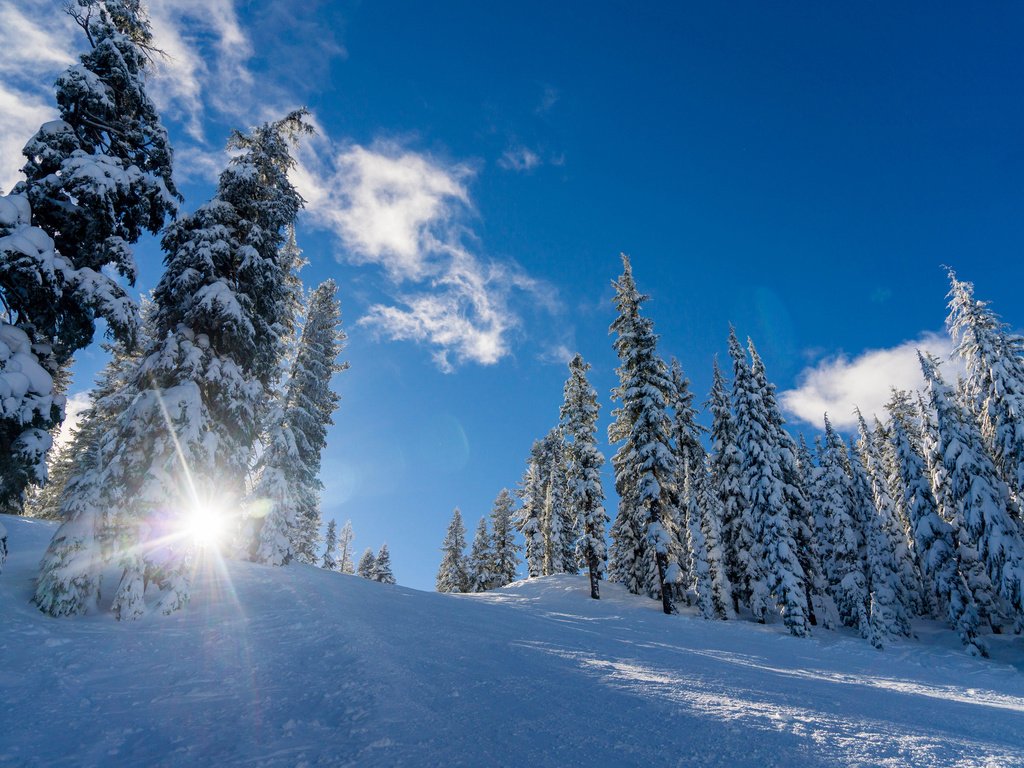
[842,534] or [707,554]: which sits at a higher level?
[842,534]

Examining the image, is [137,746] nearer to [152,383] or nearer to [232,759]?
[232,759]

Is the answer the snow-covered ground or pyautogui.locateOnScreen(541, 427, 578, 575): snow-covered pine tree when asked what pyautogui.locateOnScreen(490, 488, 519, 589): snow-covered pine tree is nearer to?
pyautogui.locateOnScreen(541, 427, 578, 575): snow-covered pine tree

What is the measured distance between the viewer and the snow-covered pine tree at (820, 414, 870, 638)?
32.6 metres

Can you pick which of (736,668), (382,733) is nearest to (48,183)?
(382,733)

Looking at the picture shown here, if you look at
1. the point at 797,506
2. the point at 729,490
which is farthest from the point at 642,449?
the point at 797,506

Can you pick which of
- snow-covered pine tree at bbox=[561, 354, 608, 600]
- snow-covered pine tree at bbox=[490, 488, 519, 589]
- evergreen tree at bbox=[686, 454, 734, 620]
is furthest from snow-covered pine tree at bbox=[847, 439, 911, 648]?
snow-covered pine tree at bbox=[490, 488, 519, 589]

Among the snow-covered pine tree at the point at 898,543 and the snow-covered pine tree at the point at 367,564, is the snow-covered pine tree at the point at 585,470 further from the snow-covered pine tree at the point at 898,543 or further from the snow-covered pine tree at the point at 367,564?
the snow-covered pine tree at the point at 367,564

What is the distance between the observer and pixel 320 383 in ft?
94.2

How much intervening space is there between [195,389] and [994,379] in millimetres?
36453

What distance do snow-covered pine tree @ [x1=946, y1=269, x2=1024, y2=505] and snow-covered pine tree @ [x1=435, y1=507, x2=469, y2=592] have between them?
45404 mm

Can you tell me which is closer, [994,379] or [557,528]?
[994,379]

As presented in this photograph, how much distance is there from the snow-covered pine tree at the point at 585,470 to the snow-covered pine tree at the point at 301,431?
16.1m

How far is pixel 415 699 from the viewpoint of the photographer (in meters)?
6.95

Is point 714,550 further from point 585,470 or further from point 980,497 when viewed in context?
point 980,497
